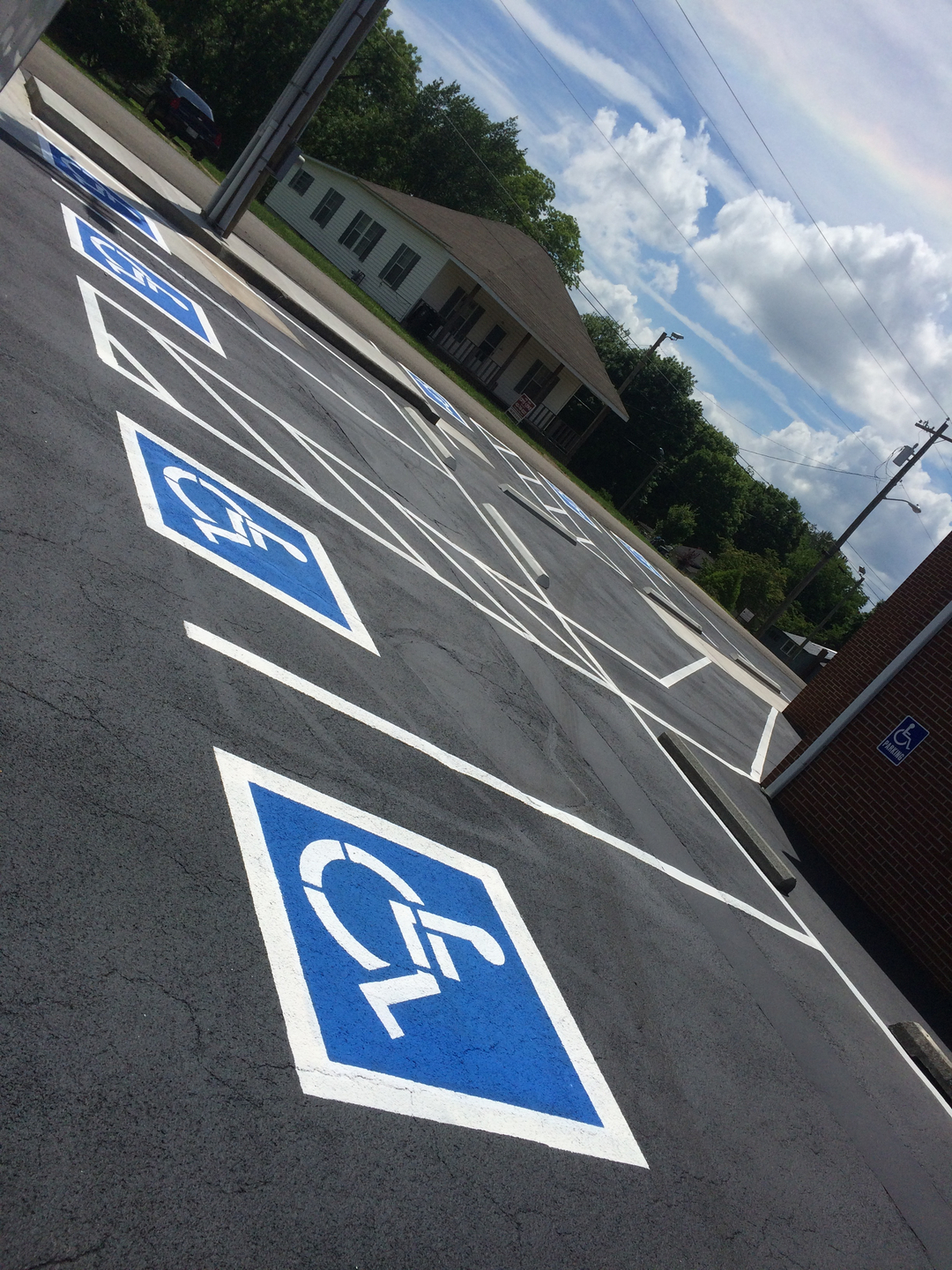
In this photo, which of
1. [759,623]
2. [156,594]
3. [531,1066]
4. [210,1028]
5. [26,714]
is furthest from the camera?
[759,623]

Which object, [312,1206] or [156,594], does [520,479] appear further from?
[312,1206]

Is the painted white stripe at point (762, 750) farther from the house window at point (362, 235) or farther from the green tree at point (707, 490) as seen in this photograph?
the green tree at point (707, 490)

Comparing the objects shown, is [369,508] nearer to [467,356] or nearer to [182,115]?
[182,115]

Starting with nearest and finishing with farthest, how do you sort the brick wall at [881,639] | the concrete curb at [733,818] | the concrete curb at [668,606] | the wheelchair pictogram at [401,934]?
the wheelchair pictogram at [401,934] → the concrete curb at [733,818] → the brick wall at [881,639] → the concrete curb at [668,606]

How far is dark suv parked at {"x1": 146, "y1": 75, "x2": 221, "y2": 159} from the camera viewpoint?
35.4m

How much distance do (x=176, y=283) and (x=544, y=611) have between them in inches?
308

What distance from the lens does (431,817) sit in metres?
6.51

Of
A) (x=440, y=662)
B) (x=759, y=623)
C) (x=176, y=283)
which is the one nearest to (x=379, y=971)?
(x=440, y=662)

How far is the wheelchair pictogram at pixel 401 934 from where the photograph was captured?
15.5 feet

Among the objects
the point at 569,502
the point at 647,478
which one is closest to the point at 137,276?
the point at 569,502

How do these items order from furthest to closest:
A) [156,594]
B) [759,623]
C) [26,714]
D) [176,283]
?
[759,623] < [176,283] < [156,594] < [26,714]

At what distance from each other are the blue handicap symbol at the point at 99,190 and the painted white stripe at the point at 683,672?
1212cm

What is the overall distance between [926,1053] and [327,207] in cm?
4352

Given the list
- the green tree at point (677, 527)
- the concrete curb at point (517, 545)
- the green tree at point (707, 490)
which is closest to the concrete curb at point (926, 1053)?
the concrete curb at point (517, 545)
